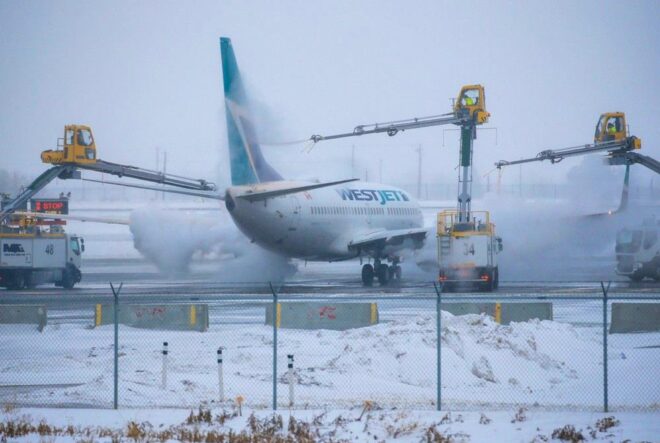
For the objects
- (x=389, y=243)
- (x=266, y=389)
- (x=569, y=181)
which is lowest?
(x=266, y=389)

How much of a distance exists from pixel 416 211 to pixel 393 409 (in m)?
37.4

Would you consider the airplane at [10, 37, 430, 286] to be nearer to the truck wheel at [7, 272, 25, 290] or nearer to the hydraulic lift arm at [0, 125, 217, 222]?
the hydraulic lift arm at [0, 125, 217, 222]

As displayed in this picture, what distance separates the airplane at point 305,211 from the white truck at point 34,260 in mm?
9564

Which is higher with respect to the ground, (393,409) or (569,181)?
(569,181)

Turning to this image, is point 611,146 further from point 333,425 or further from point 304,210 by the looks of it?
point 333,425

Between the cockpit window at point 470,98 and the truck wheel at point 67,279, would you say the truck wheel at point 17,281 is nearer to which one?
the truck wheel at point 67,279

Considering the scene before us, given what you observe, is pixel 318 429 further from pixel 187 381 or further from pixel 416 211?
pixel 416 211

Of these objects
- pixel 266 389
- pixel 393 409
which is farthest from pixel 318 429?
pixel 266 389

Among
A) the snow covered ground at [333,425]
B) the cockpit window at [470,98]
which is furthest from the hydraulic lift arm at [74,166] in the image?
the snow covered ground at [333,425]

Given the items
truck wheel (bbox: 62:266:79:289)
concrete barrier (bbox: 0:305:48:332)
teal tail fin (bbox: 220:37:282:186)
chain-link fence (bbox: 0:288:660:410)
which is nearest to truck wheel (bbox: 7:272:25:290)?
truck wheel (bbox: 62:266:79:289)

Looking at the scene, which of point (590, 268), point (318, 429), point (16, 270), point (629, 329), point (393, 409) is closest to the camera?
point (318, 429)

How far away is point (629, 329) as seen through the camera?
25.2m

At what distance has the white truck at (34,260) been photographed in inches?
1676

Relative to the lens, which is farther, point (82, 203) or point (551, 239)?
point (82, 203)
